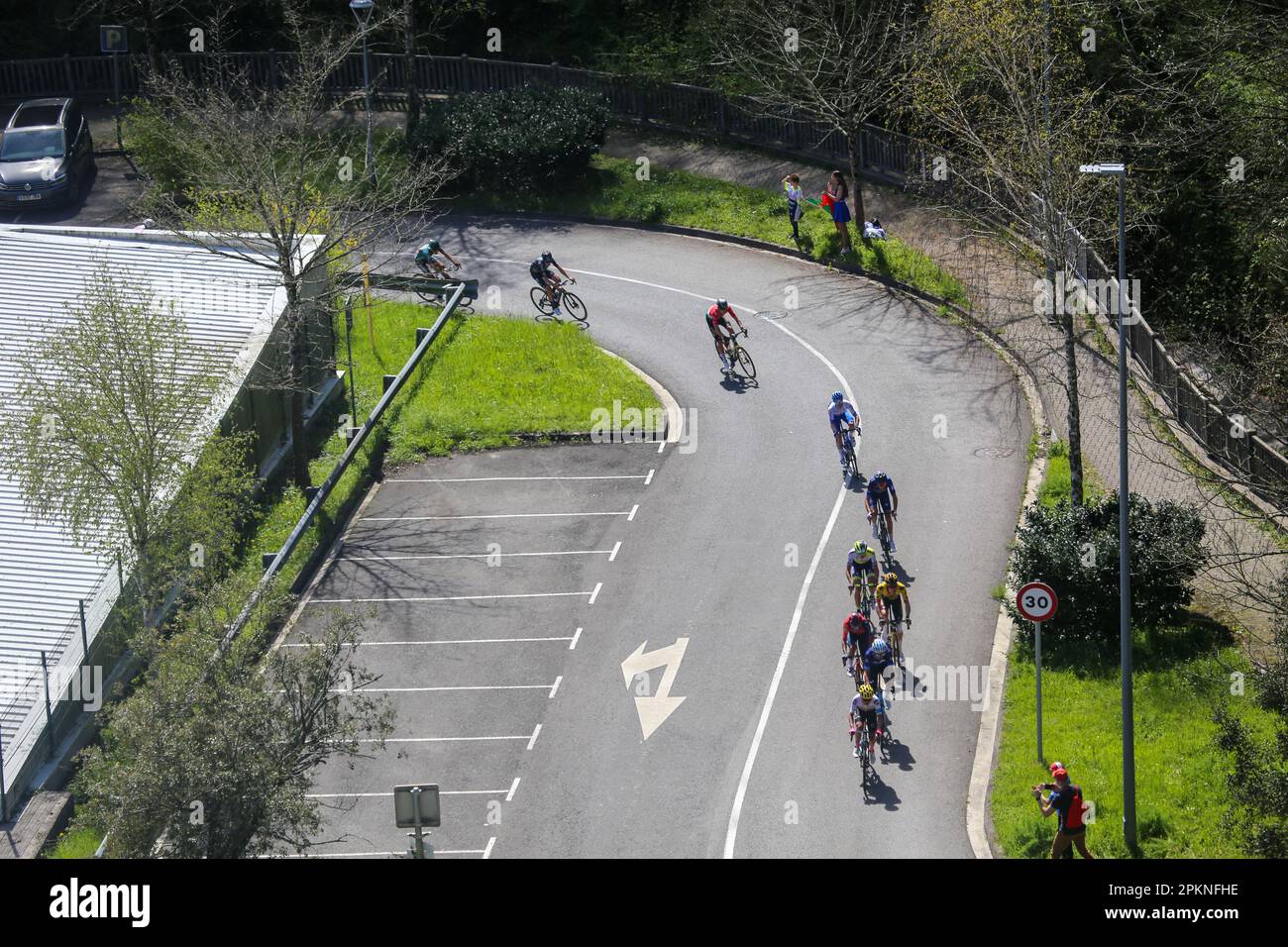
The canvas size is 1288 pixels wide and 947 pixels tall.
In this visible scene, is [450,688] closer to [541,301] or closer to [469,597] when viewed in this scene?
[469,597]

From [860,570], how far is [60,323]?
18.6m

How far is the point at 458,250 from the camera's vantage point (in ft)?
139

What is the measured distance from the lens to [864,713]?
22875mm

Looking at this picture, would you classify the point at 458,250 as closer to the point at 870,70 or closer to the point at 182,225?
the point at 182,225

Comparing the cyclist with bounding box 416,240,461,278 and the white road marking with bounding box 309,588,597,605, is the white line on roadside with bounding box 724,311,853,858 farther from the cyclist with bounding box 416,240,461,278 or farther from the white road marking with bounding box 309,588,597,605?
the cyclist with bounding box 416,240,461,278

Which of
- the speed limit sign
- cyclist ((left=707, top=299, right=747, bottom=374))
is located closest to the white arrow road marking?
the speed limit sign

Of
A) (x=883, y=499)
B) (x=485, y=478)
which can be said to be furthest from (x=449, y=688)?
(x=883, y=499)

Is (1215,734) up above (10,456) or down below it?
below

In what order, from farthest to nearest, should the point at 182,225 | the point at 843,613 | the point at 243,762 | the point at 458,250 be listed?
the point at 458,250
the point at 182,225
the point at 843,613
the point at 243,762

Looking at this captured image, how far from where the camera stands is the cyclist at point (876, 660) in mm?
23547

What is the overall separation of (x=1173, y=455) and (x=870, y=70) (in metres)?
16.1

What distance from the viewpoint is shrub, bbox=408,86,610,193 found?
4412 centimetres

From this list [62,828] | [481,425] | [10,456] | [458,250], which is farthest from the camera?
[458,250]
